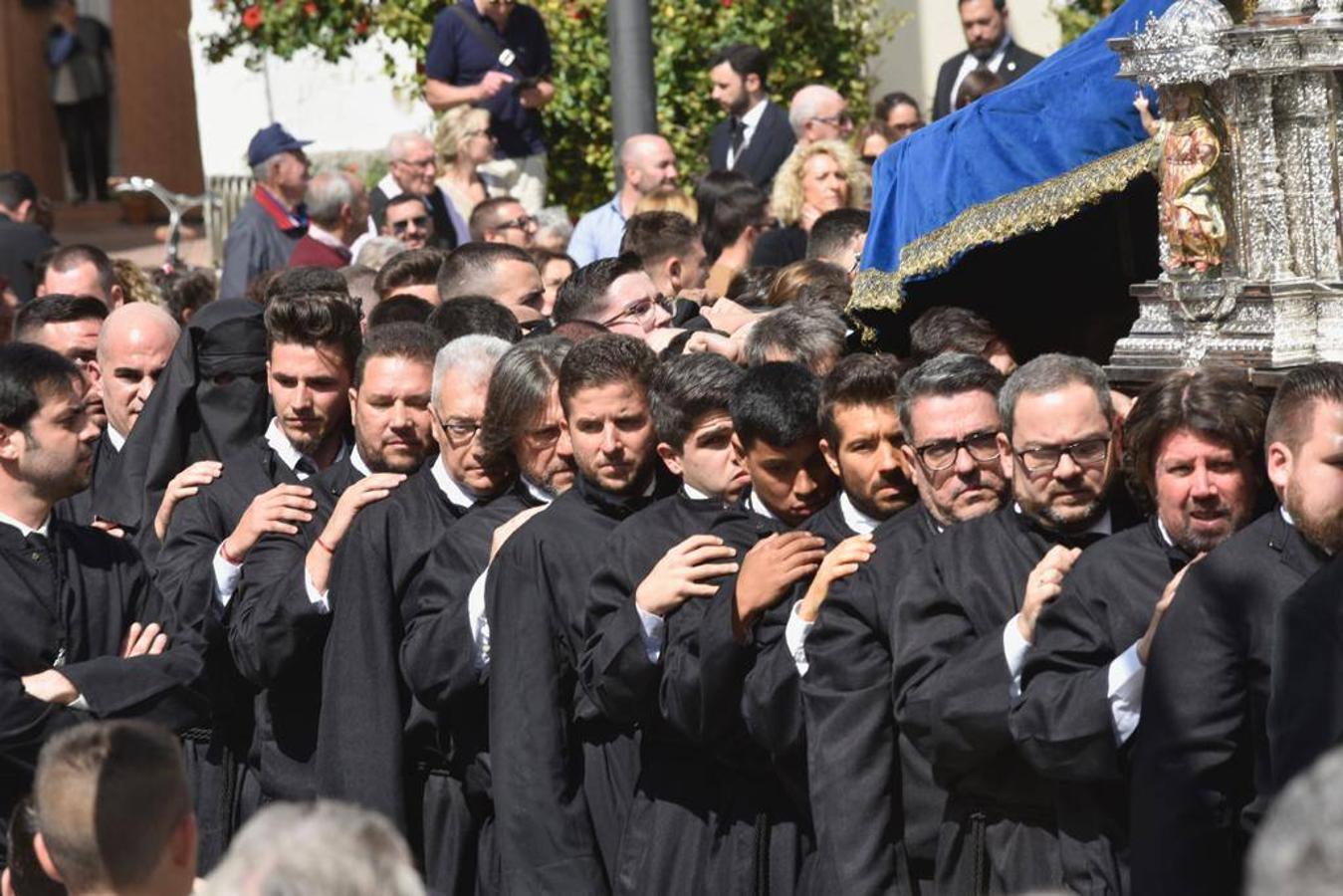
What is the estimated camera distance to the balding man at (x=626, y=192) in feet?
35.1

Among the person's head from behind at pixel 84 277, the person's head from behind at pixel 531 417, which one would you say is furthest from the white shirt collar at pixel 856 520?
the person's head from behind at pixel 84 277

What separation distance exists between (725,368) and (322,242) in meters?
5.16

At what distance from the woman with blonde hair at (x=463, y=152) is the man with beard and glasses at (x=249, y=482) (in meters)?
4.20

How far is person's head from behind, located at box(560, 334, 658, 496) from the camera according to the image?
6.26 m

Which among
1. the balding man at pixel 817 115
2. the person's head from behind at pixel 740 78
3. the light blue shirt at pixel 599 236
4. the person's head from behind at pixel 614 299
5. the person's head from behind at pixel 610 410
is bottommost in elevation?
the person's head from behind at pixel 610 410

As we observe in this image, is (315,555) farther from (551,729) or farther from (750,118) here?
(750,118)

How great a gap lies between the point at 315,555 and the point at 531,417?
687 mm

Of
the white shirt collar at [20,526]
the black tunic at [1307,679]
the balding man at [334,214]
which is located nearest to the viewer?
the black tunic at [1307,679]

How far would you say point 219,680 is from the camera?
7.07m

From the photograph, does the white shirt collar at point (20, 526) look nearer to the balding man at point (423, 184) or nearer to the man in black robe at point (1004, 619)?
the man in black robe at point (1004, 619)

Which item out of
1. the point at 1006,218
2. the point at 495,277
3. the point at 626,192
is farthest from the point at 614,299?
the point at 626,192

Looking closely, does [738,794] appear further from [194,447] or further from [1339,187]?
[194,447]

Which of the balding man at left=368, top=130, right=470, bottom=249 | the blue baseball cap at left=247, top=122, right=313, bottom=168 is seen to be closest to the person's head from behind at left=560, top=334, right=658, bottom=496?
the balding man at left=368, top=130, right=470, bottom=249

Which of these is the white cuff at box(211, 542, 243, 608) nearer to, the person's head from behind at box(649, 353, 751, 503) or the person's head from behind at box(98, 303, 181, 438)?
the person's head from behind at box(98, 303, 181, 438)
